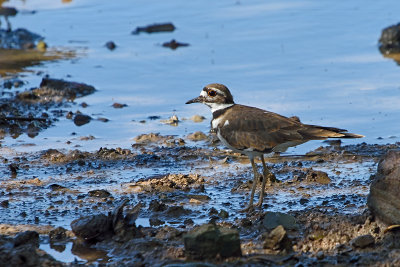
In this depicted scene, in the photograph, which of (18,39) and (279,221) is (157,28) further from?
(279,221)

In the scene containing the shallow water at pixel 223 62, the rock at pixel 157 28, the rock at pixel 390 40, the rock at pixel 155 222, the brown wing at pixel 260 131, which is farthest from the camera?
the rock at pixel 157 28

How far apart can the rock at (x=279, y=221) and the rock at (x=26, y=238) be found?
1922 mm

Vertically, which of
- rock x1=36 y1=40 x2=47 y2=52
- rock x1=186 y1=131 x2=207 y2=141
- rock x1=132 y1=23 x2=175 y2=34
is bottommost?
rock x1=186 y1=131 x2=207 y2=141

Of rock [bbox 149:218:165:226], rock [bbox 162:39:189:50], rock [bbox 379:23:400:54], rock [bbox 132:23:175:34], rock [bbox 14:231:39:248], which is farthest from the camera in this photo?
rock [bbox 132:23:175:34]

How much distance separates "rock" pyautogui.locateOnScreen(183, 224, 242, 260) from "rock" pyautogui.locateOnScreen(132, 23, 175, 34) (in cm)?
1007

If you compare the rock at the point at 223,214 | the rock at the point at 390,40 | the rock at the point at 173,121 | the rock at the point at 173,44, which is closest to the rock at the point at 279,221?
the rock at the point at 223,214

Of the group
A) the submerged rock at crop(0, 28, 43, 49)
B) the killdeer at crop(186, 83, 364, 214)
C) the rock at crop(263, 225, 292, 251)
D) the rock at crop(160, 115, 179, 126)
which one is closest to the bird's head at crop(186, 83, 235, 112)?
the killdeer at crop(186, 83, 364, 214)

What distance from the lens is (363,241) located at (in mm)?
5918

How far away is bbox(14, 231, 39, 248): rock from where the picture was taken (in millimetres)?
6156

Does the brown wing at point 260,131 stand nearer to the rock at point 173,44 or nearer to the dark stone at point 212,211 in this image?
the dark stone at point 212,211

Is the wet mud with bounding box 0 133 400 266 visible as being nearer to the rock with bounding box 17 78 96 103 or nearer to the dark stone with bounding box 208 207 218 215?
the dark stone with bounding box 208 207 218 215

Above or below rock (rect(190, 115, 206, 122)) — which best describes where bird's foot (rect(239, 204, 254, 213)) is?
below

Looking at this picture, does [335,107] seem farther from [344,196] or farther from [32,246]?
[32,246]

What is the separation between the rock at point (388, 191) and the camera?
597 cm
